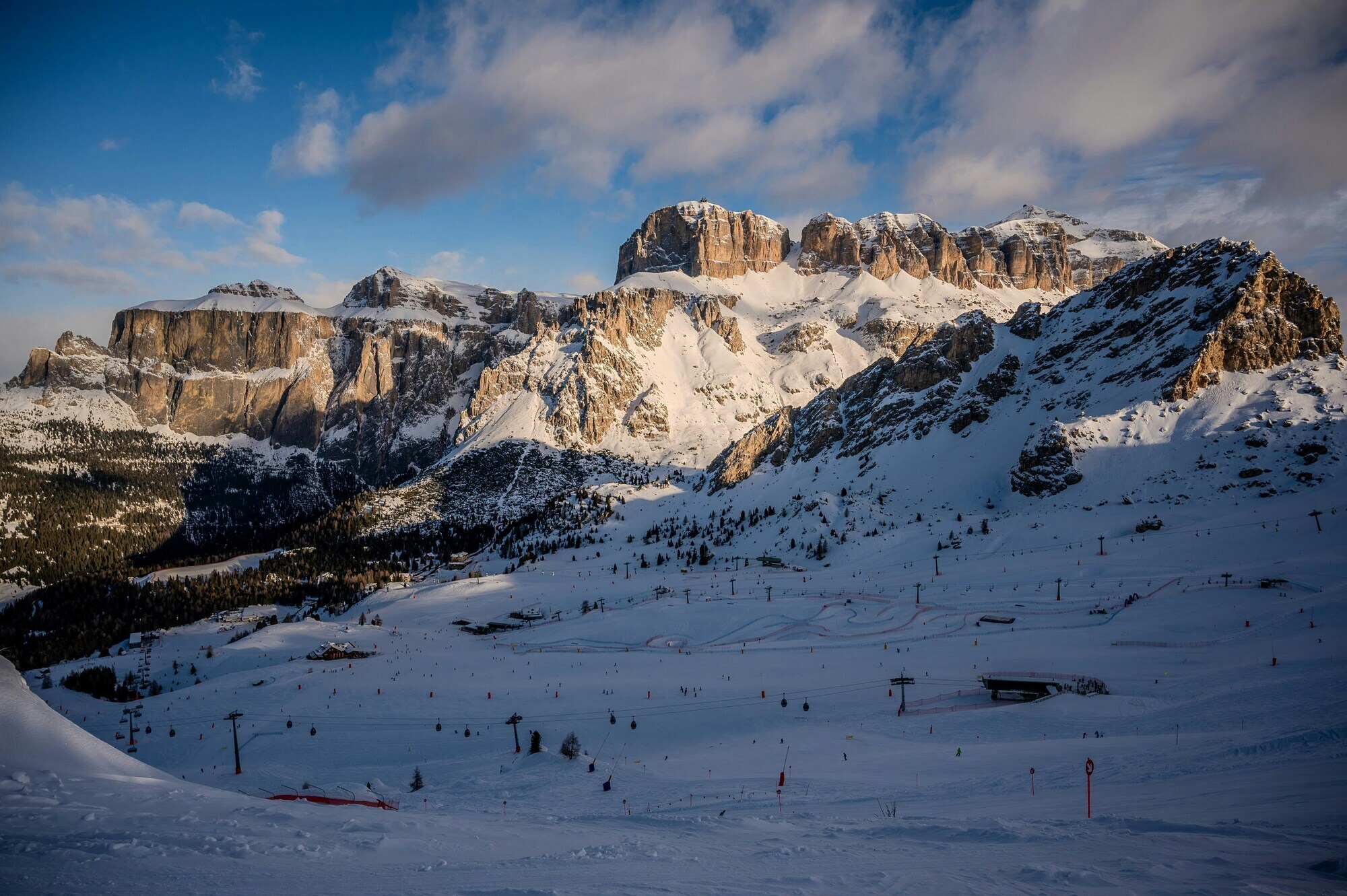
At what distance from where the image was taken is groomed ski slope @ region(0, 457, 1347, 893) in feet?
40.2

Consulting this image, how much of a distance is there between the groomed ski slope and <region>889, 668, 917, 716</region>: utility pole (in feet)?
2.07

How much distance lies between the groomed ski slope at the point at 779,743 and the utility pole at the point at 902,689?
Answer: 630mm

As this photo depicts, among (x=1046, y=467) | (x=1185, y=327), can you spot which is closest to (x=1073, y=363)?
(x=1185, y=327)

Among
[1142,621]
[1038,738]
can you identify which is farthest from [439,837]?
[1142,621]

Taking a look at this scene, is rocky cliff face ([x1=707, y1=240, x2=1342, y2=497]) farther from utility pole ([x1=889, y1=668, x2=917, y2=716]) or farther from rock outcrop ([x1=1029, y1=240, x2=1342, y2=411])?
utility pole ([x1=889, y1=668, x2=917, y2=716])

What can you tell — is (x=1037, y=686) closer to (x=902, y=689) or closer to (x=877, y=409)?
(x=902, y=689)

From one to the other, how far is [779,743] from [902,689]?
7.94 meters

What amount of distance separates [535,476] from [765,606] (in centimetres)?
13208

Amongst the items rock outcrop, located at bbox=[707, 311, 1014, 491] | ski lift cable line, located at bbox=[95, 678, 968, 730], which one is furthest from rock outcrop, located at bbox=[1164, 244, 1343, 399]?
ski lift cable line, located at bbox=[95, 678, 968, 730]

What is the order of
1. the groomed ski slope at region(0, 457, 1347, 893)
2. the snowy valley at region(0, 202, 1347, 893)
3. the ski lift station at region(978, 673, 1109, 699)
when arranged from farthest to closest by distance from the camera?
the ski lift station at region(978, 673, 1109, 699) → the snowy valley at region(0, 202, 1347, 893) → the groomed ski slope at region(0, 457, 1347, 893)

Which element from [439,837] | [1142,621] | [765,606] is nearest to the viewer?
[439,837]

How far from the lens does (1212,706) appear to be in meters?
28.1

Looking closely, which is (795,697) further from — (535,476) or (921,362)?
(535,476)

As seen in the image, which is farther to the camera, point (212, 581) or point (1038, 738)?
point (212, 581)
